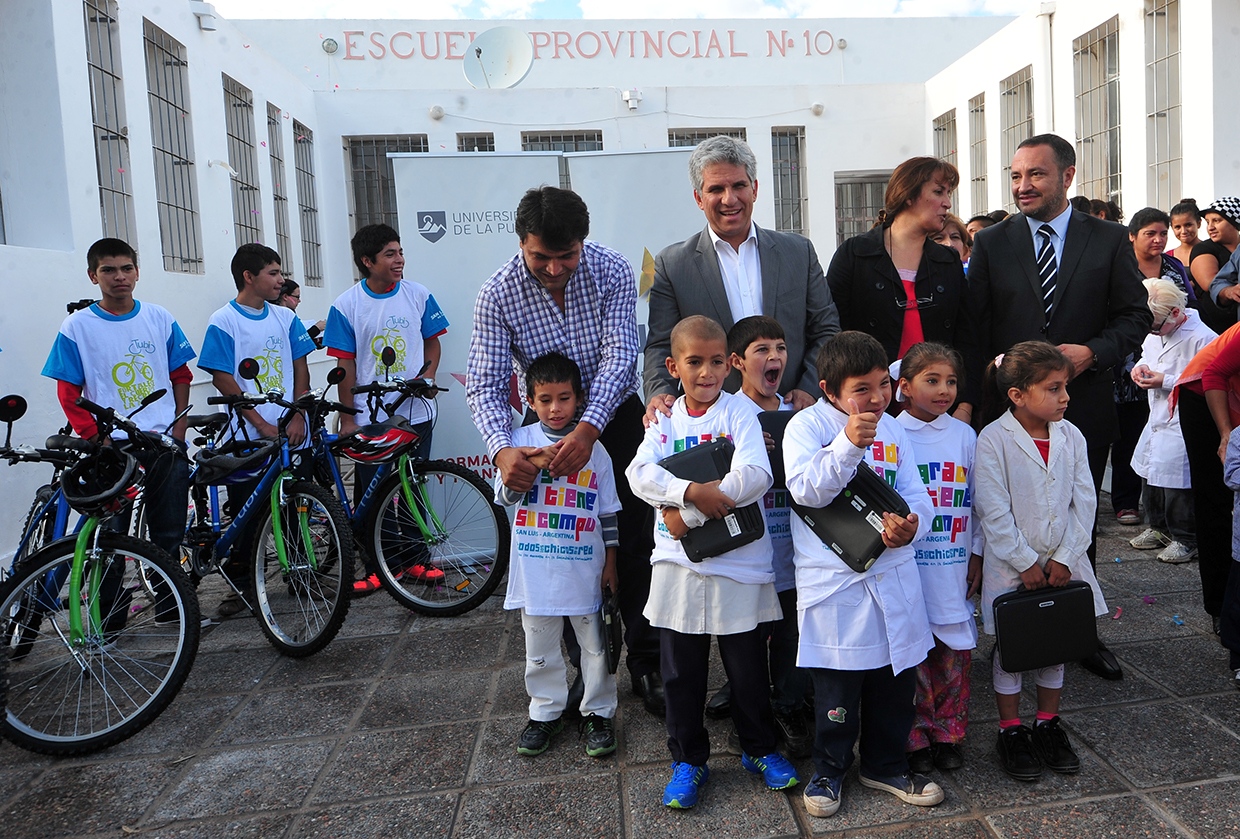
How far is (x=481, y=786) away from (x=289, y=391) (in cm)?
332

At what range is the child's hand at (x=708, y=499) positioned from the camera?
2.29 metres

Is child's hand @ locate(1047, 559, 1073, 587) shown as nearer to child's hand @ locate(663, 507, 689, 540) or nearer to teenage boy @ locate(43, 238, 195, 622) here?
child's hand @ locate(663, 507, 689, 540)

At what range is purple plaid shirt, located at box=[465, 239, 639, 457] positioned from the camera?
9.53ft

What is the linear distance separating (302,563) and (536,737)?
1.65 meters

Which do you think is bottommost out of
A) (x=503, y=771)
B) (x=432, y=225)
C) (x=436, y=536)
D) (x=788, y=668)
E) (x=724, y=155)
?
(x=503, y=771)

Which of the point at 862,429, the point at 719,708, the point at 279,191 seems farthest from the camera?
the point at 279,191

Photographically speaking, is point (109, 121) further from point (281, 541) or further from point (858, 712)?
point (858, 712)

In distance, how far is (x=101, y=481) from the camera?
337 centimetres

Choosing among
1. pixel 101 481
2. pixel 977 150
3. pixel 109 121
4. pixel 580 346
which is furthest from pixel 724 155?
pixel 977 150

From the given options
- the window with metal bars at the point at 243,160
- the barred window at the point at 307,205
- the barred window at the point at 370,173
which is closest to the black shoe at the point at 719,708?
the window with metal bars at the point at 243,160

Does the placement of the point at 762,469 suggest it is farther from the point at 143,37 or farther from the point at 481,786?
the point at 143,37

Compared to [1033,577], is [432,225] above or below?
above

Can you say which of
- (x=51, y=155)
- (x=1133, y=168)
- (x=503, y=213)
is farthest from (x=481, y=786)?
(x=1133, y=168)

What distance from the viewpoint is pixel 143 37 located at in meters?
7.39
